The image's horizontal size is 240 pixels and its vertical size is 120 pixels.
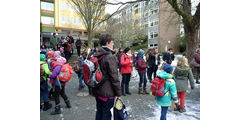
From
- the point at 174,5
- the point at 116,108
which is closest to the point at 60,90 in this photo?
the point at 116,108

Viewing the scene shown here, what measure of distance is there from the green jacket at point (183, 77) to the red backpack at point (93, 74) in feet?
8.69

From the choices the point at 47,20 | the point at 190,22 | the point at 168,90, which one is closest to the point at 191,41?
the point at 190,22

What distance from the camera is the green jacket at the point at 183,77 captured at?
4047 mm

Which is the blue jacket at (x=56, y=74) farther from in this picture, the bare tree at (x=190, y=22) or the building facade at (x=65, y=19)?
the building facade at (x=65, y=19)

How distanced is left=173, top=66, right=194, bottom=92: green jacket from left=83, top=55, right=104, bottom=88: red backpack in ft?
8.69

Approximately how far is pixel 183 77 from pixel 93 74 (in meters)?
2.93

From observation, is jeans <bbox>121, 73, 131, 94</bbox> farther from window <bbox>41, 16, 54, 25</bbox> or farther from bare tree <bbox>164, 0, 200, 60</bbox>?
window <bbox>41, 16, 54, 25</bbox>

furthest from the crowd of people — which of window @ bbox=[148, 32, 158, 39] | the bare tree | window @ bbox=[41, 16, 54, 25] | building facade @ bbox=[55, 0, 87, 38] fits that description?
window @ bbox=[148, 32, 158, 39]

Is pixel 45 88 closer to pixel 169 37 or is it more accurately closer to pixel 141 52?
pixel 141 52

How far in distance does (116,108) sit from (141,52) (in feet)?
12.1

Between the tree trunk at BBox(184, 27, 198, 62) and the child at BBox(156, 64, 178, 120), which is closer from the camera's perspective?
the child at BBox(156, 64, 178, 120)

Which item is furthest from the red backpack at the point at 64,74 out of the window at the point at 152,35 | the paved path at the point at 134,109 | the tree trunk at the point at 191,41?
the window at the point at 152,35

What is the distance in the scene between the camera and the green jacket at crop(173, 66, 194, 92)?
13.3ft

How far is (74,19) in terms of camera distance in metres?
36.7
